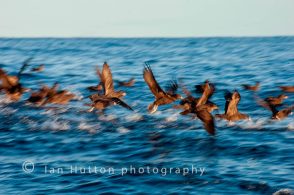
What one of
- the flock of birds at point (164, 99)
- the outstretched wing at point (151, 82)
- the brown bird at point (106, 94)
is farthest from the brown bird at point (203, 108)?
the brown bird at point (106, 94)

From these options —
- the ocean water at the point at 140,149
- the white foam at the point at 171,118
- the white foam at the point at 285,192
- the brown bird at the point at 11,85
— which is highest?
the brown bird at the point at 11,85

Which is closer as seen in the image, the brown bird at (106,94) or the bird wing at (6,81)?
the brown bird at (106,94)

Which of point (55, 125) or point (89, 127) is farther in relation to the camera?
point (55, 125)

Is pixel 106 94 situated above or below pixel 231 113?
above

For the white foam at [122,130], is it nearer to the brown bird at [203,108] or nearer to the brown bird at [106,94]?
the brown bird at [106,94]

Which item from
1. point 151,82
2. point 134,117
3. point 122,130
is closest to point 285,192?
point 151,82

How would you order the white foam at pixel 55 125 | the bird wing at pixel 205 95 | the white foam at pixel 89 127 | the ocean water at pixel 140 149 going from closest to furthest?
1. the ocean water at pixel 140 149
2. the bird wing at pixel 205 95
3. the white foam at pixel 89 127
4. the white foam at pixel 55 125

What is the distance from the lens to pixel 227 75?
29.5 meters

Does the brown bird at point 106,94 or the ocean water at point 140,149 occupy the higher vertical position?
the brown bird at point 106,94

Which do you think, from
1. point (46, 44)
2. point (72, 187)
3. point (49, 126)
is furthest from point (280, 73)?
point (46, 44)

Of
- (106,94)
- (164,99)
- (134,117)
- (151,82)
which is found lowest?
(134,117)

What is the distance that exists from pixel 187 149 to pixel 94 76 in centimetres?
1513

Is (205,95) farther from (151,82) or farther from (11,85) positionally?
(11,85)

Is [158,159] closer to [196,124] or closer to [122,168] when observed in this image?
[122,168]
